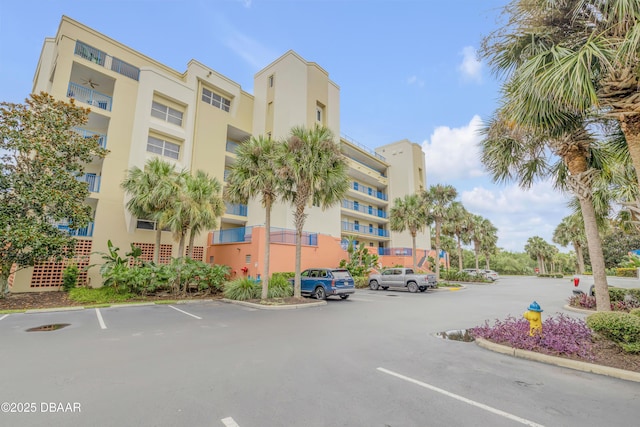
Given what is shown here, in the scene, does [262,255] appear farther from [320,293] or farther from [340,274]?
[340,274]

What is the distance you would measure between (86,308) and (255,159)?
9.33 metres

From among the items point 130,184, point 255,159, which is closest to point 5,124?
point 130,184

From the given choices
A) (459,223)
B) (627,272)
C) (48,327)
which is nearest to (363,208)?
(459,223)

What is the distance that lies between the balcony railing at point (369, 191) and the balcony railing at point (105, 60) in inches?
880

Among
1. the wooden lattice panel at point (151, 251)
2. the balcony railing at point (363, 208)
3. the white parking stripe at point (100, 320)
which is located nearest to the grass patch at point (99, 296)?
the white parking stripe at point (100, 320)

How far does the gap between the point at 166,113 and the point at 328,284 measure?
16888 mm

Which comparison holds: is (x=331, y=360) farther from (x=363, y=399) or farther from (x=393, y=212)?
(x=393, y=212)

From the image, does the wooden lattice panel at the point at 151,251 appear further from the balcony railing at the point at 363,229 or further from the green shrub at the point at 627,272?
the green shrub at the point at 627,272

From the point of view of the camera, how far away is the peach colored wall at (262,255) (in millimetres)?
17156

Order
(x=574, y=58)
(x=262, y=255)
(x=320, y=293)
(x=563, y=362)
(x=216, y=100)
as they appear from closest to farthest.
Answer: (x=563, y=362) < (x=574, y=58) < (x=320, y=293) < (x=262, y=255) < (x=216, y=100)

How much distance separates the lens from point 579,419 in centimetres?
329

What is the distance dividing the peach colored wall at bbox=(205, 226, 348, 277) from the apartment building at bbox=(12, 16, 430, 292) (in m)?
0.08

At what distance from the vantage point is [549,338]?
18.6 feet

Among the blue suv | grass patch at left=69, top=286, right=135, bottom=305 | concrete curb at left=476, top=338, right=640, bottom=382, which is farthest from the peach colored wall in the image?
concrete curb at left=476, top=338, right=640, bottom=382
